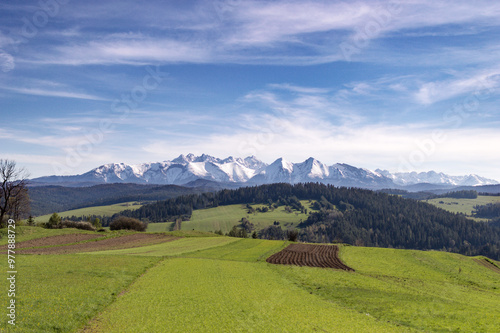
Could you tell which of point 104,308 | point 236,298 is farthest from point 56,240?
point 236,298

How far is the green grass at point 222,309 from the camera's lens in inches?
933

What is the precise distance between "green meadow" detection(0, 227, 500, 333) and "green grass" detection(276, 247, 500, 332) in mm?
154

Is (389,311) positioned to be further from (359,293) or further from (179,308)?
(179,308)

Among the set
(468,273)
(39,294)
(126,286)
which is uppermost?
(39,294)

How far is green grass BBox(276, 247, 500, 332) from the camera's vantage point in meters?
28.3

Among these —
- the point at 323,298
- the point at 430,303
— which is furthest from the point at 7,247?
the point at 430,303

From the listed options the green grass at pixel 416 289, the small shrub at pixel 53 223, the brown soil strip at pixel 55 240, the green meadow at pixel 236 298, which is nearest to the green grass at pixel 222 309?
the green meadow at pixel 236 298

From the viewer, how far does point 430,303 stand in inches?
1323

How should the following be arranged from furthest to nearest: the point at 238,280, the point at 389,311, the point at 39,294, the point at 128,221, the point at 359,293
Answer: the point at 128,221
the point at 238,280
the point at 359,293
the point at 389,311
the point at 39,294

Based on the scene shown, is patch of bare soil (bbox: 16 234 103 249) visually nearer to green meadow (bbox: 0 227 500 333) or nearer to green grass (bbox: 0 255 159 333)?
green grass (bbox: 0 255 159 333)

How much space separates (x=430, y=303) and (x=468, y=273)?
3483 cm

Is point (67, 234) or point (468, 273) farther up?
point (67, 234)

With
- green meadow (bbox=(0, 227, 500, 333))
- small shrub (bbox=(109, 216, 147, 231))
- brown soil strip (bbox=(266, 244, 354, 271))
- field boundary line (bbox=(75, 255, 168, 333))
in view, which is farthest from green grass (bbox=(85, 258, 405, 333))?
small shrub (bbox=(109, 216, 147, 231))

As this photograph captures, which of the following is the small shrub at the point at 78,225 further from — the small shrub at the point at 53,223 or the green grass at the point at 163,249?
the green grass at the point at 163,249
